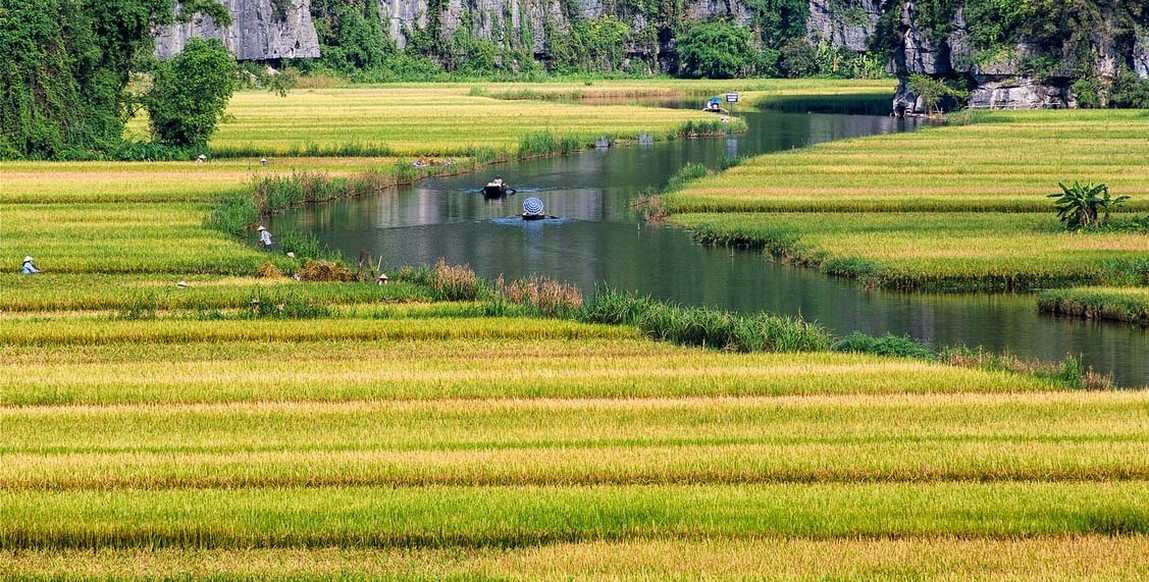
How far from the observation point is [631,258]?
45688mm

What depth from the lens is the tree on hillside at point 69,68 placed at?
71.1 m

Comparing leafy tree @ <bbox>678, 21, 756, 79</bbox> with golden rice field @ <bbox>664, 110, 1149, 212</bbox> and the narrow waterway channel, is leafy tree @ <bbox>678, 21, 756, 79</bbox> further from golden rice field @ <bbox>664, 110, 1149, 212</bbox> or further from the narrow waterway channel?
the narrow waterway channel

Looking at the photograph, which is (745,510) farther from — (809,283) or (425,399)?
(809,283)

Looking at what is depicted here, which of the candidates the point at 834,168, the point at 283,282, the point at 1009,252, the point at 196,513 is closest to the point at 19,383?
the point at 196,513

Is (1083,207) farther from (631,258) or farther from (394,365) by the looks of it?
(394,365)

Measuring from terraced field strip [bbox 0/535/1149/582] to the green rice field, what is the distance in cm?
4

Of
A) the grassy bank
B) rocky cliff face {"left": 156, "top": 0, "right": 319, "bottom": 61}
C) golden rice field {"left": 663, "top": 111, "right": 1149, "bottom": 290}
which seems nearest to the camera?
the grassy bank

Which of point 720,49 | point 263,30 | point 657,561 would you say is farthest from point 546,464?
point 720,49

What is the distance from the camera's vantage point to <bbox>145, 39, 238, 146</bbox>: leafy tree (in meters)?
76.1

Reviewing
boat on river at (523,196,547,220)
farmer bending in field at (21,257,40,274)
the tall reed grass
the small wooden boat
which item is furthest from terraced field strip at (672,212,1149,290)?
farmer bending in field at (21,257,40,274)

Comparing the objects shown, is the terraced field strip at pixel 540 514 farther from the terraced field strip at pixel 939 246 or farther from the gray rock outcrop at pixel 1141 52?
the gray rock outcrop at pixel 1141 52

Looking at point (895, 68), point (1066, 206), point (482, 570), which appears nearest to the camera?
point (482, 570)

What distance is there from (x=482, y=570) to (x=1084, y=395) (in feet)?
44.0

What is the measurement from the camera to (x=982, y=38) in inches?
4774
